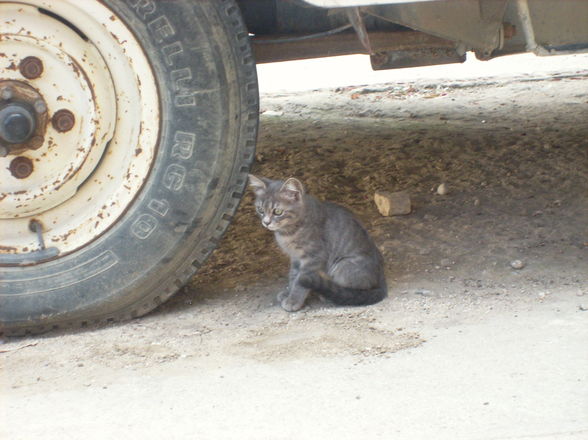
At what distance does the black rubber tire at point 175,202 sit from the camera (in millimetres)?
3453

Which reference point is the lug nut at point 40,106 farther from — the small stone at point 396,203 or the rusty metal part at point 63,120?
the small stone at point 396,203

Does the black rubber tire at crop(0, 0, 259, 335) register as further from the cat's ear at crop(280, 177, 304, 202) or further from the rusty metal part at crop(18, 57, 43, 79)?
the cat's ear at crop(280, 177, 304, 202)

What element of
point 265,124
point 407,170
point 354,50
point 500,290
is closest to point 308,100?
point 265,124

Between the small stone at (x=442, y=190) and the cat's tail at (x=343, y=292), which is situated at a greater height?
the small stone at (x=442, y=190)

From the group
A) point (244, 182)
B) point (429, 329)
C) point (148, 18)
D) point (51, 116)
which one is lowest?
point (429, 329)

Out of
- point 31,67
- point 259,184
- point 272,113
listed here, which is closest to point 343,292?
point 259,184

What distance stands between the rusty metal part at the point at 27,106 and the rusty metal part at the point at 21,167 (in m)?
0.03

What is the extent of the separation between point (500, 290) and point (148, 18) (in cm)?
171

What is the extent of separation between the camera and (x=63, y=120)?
3475 mm

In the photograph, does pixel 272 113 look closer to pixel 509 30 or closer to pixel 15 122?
pixel 509 30

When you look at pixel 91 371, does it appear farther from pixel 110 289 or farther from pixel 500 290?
pixel 500 290

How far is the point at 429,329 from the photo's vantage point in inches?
136

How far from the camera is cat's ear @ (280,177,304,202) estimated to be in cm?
415

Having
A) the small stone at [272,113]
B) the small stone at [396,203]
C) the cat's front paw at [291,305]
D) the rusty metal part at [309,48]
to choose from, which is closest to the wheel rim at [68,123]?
the cat's front paw at [291,305]
